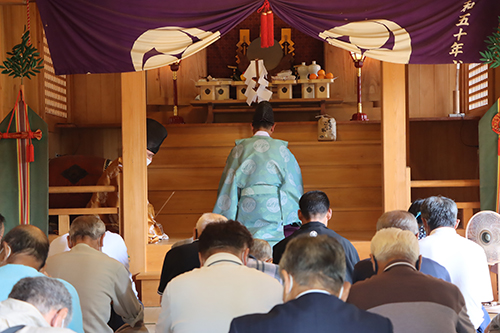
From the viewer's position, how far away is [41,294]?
1625 mm

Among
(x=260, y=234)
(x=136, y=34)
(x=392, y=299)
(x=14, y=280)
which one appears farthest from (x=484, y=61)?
(x=14, y=280)

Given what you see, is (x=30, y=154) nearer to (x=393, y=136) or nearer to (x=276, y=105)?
(x=393, y=136)

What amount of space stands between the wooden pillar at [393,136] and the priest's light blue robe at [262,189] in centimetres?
72

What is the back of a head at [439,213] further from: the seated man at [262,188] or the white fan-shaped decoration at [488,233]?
→ the seated man at [262,188]

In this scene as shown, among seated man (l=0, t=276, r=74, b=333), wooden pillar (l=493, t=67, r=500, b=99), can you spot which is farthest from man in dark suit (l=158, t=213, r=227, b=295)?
wooden pillar (l=493, t=67, r=500, b=99)

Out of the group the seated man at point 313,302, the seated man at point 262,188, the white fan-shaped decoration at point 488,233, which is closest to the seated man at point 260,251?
the seated man at point 313,302

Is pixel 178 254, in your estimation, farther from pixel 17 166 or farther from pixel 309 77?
pixel 309 77

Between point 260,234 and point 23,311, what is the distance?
3009 millimetres

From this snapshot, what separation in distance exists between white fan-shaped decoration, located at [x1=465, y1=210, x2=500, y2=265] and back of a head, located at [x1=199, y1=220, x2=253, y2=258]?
228cm

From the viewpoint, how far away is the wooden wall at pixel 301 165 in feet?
18.5

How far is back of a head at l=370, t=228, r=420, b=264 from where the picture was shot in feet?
6.86

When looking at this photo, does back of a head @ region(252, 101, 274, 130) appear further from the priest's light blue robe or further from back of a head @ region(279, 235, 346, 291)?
back of a head @ region(279, 235, 346, 291)

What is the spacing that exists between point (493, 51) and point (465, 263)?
6.55ft

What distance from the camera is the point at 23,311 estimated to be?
1552 mm
